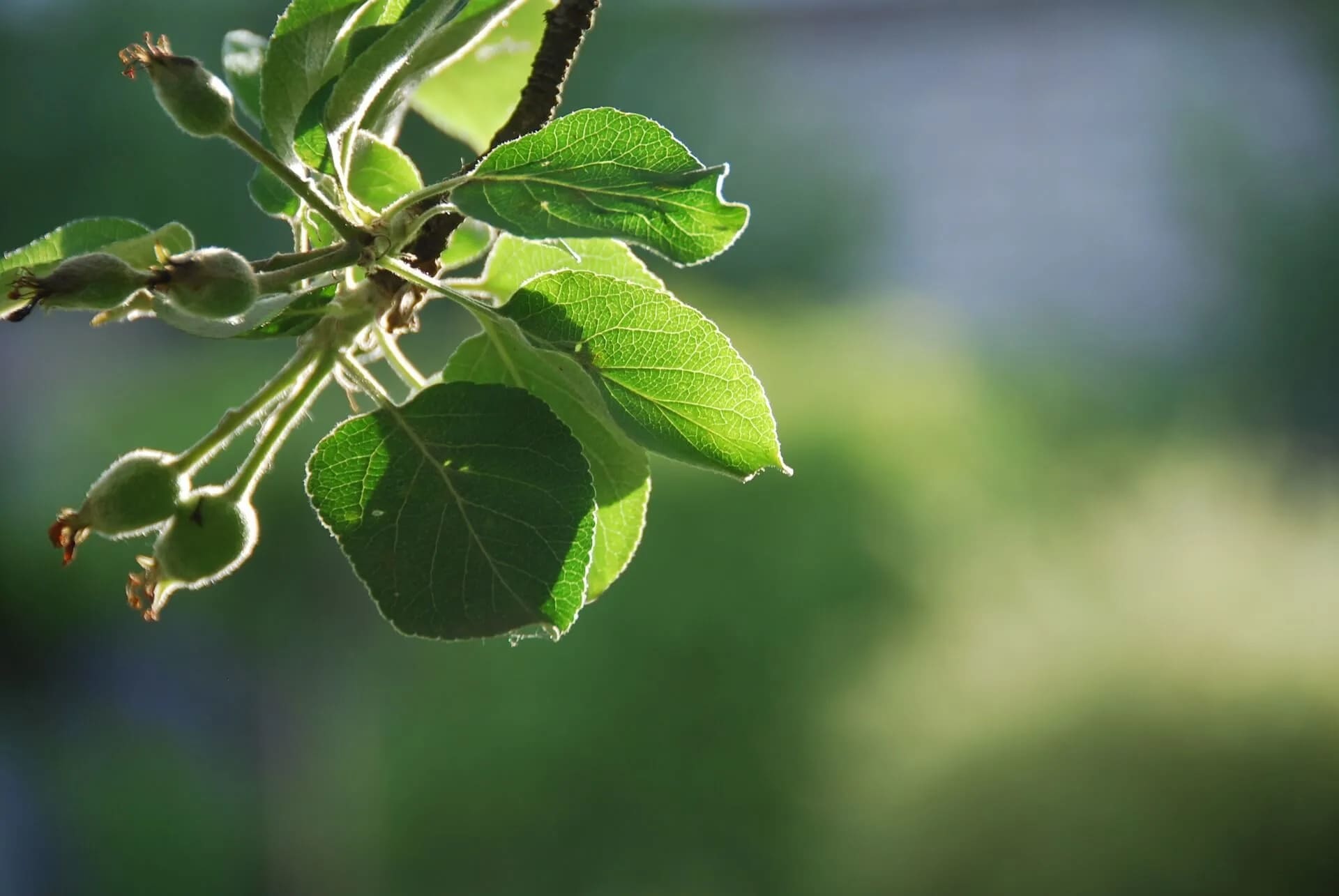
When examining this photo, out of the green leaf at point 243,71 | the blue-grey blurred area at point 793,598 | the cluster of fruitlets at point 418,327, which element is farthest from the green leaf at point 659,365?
the blue-grey blurred area at point 793,598

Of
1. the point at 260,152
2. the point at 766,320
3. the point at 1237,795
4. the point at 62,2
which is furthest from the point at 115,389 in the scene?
the point at 260,152

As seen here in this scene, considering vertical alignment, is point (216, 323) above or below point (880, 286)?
below

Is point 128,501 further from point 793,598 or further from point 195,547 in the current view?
point 793,598

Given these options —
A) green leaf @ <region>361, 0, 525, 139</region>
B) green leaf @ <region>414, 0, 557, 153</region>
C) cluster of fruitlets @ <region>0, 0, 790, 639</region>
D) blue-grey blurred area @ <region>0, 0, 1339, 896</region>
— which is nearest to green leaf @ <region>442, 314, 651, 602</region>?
cluster of fruitlets @ <region>0, 0, 790, 639</region>

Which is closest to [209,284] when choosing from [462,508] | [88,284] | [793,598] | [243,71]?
[88,284]

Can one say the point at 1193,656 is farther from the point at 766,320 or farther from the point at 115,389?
the point at 115,389

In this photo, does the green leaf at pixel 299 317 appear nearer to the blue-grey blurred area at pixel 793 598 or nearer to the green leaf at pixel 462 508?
the green leaf at pixel 462 508
